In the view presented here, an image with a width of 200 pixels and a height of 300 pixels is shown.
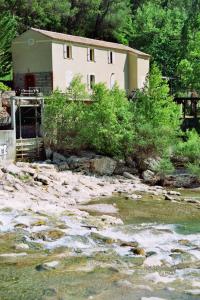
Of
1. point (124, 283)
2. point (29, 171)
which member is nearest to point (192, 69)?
point (29, 171)

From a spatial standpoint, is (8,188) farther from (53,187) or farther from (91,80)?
(91,80)

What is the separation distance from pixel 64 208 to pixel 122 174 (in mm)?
9351

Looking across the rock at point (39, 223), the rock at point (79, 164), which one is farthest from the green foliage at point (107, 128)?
the rock at point (39, 223)

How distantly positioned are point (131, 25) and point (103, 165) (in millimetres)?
33700

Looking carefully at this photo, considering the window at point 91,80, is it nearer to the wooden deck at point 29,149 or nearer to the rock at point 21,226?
the wooden deck at point 29,149

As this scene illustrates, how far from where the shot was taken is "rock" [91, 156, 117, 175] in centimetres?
3150

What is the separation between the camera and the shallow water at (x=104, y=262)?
1294 centimetres

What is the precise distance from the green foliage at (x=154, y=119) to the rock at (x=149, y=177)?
1.58 meters

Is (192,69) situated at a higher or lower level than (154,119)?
higher

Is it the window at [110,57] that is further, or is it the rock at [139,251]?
the window at [110,57]

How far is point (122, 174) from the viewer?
3195cm

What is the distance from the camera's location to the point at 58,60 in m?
37.6

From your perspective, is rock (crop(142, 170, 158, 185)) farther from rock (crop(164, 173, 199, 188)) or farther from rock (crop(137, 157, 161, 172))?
rock (crop(164, 173, 199, 188))

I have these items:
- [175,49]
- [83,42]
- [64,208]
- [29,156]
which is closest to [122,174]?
[29,156]
